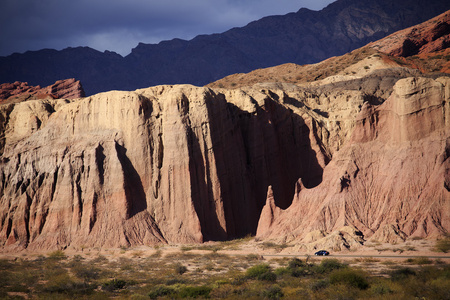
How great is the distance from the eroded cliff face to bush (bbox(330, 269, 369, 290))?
11.8 metres

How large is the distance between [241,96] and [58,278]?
3105 cm

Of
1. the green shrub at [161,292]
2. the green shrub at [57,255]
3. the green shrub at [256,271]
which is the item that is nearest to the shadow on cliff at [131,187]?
the green shrub at [57,255]

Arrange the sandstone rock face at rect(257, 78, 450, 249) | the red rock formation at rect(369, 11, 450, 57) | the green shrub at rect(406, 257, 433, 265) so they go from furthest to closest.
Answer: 1. the red rock formation at rect(369, 11, 450, 57)
2. the sandstone rock face at rect(257, 78, 450, 249)
3. the green shrub at rect(406, 257, 433, 265)

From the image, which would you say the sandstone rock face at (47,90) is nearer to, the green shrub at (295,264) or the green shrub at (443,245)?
the green shrub at (295,264)

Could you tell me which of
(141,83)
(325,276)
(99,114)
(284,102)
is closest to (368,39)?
(141,83)

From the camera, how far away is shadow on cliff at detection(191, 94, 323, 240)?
54062 millimetres

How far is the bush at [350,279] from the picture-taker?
1158 inches

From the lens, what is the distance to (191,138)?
54.4 metres

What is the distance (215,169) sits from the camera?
5416cm

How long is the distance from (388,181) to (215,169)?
49.5 ft

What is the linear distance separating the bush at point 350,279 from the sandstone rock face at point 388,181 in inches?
468

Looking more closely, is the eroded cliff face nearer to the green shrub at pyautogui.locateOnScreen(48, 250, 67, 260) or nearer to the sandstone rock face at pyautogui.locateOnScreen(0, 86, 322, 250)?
the sandstone rock face at pyautogui.locateOnScreen(0, 86, 322, 250)

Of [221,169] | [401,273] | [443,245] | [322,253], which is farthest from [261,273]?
[221,169]

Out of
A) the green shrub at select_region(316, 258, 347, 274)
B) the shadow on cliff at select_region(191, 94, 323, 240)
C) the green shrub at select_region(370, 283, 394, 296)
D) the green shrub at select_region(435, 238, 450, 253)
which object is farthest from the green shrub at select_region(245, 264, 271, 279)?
the shadow on cliff at select_region(191, 94, 323, 240)
